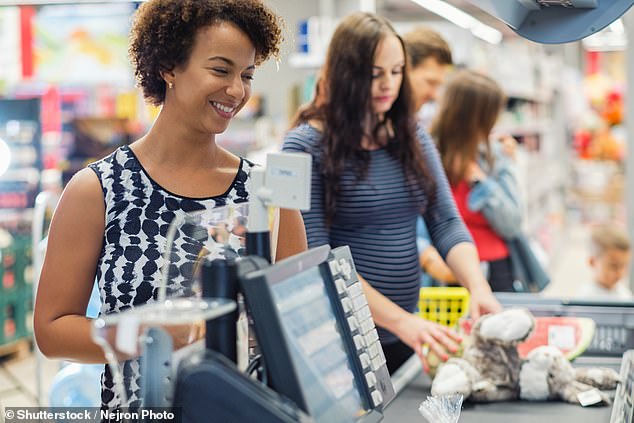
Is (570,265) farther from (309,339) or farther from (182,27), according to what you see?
(309,339)

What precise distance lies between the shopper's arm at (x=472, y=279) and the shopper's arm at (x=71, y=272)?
1.15 m

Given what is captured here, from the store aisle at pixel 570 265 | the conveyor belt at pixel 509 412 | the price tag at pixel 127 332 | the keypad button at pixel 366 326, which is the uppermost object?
the price tag at pixel 127 332

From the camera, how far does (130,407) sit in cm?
129

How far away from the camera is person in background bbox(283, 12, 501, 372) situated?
2496 mm

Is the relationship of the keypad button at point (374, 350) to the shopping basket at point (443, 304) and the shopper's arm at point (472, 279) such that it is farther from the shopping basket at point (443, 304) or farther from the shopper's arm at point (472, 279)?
the shopping basket at point (443, 304)

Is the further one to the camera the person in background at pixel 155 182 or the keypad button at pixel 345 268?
the person in background at pixel 155 182

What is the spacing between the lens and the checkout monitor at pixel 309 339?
1.12 m

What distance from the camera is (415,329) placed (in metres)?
2.17

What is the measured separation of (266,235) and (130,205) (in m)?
0.46

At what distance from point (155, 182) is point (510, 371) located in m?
0.95

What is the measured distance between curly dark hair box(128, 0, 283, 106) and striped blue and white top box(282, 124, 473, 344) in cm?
81

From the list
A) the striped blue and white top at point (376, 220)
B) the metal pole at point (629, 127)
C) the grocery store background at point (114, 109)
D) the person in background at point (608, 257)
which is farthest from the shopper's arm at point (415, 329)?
the person in background at point (608, 257)

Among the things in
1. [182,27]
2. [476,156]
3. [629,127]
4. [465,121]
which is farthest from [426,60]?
[182,27]

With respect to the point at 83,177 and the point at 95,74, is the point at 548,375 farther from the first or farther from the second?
the point at 95,74
